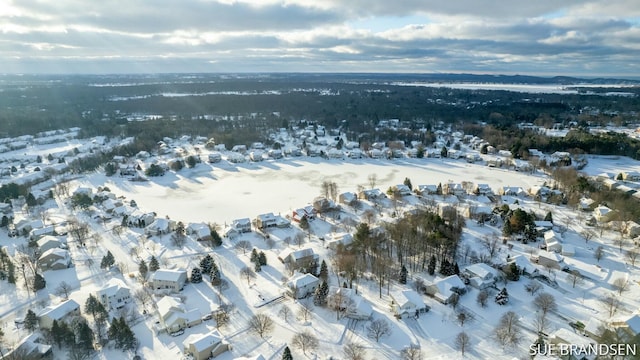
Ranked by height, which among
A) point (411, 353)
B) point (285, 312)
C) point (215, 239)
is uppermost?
point (215, 239)

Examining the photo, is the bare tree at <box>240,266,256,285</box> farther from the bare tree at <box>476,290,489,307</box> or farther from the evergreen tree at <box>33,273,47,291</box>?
the bare tree at <box>476,290,489,307</box>

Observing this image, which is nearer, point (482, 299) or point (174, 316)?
point (174, 316)

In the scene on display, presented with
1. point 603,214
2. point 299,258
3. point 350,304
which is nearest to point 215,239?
point 299,258

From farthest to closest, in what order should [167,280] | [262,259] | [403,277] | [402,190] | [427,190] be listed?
[427,190], [402,190], [262,259], [403,277], [167,280]

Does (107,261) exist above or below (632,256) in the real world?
below

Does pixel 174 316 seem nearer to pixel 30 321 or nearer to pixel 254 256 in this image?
pixel 254 256

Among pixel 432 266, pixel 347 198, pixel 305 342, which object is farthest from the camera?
pixel 347 198
